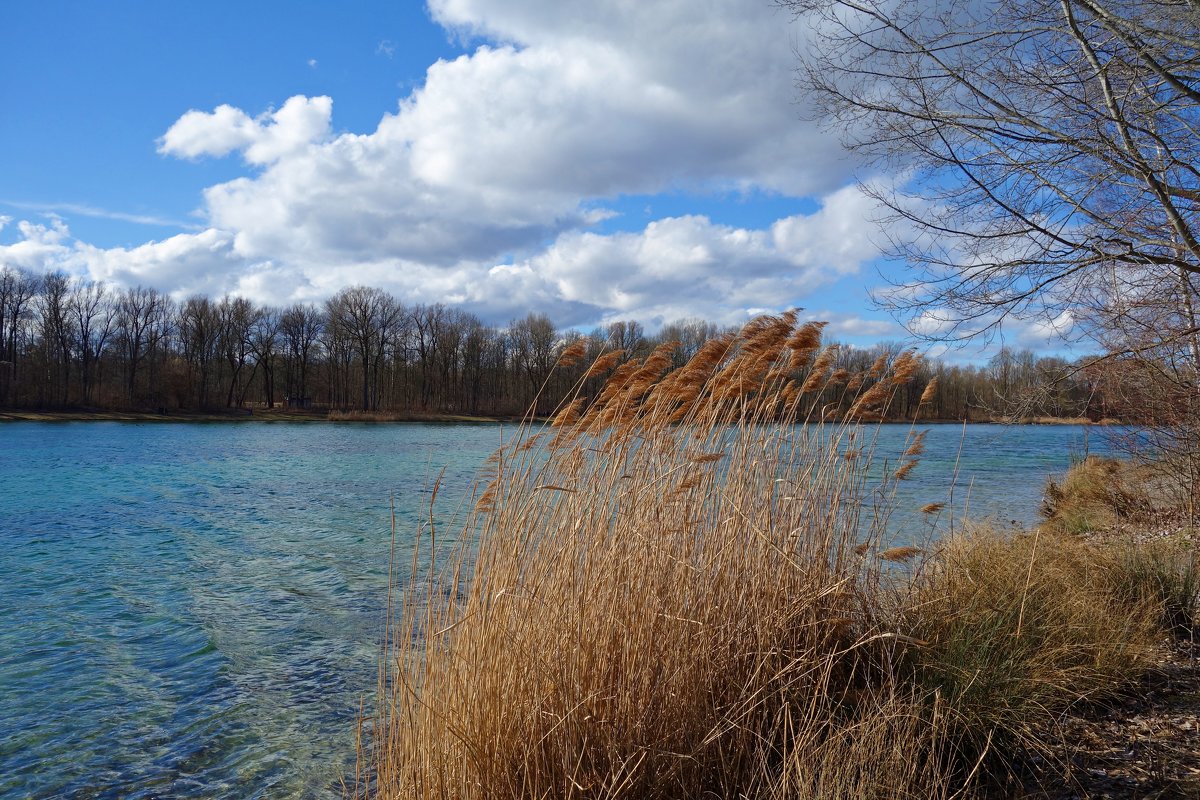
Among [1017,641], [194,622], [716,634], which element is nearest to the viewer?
[716,634]

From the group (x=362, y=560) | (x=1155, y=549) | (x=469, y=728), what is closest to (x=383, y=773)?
(x=469, y=728)

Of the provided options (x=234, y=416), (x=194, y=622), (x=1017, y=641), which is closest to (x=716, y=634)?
(x=1017, y=641)

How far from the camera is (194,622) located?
8.88m

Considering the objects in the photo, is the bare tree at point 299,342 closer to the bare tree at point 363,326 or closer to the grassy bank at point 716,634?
the bare tree at point 363,326

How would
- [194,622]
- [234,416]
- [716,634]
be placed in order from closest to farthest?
[716,634] → [194,622] → [234,416]

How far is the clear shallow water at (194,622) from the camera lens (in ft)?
18.2

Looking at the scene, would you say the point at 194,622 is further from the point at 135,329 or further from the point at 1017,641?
the point at 135,329

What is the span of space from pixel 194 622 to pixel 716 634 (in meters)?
7.59

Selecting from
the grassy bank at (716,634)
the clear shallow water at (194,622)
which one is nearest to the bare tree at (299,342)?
the clear shallow water at (194,622)

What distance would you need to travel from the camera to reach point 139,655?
7.82 metres

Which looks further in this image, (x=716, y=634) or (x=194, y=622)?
(x=194, y=622)

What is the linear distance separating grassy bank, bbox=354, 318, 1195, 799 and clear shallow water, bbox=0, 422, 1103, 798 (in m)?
1.07

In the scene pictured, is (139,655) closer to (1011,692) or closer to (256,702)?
(256,702)

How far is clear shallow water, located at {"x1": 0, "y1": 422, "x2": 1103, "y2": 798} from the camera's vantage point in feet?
18.2
